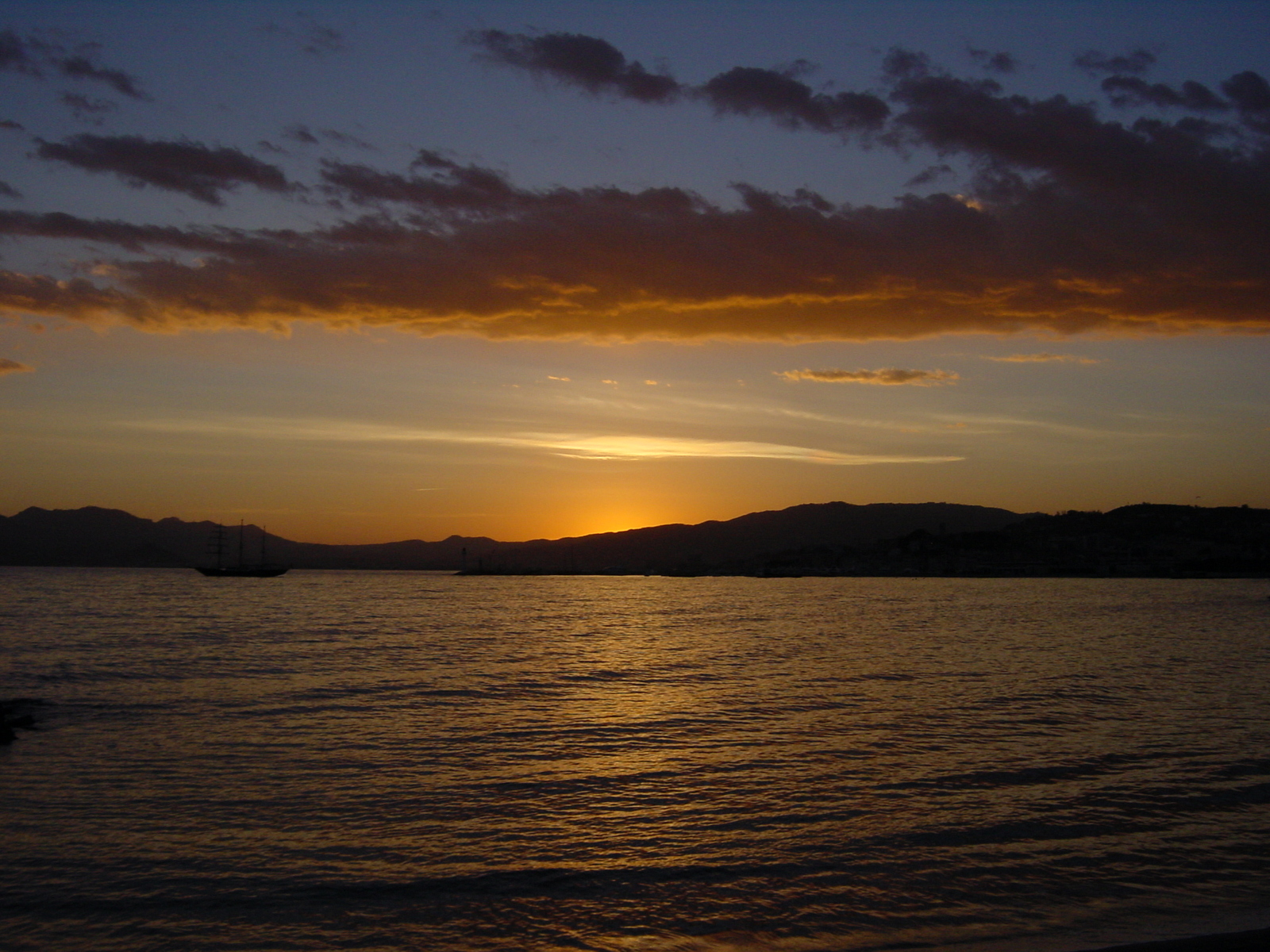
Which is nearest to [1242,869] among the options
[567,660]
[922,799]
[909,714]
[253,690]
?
[922,799]

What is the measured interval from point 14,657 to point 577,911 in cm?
4944

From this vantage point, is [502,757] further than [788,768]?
Yes

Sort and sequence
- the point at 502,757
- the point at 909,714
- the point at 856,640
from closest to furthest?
the point at 502,757
the point at 909,714
the point at 856,640

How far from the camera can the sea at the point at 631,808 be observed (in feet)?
43.4

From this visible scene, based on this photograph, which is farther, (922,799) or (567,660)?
(567,660)

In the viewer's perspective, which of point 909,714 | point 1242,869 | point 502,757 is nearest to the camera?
point 1242,869

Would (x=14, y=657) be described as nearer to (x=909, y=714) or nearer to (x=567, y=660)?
(x=567, y=660)

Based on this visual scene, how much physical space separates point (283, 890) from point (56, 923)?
10.2 ft

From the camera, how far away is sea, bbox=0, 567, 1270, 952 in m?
13.2

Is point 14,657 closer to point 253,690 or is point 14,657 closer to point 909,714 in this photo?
point 253,690

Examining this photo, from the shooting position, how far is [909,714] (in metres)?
31.0

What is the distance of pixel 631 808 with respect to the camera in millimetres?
19062

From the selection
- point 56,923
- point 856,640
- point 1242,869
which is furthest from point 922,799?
point 856,640

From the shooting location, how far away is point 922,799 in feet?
64.4
